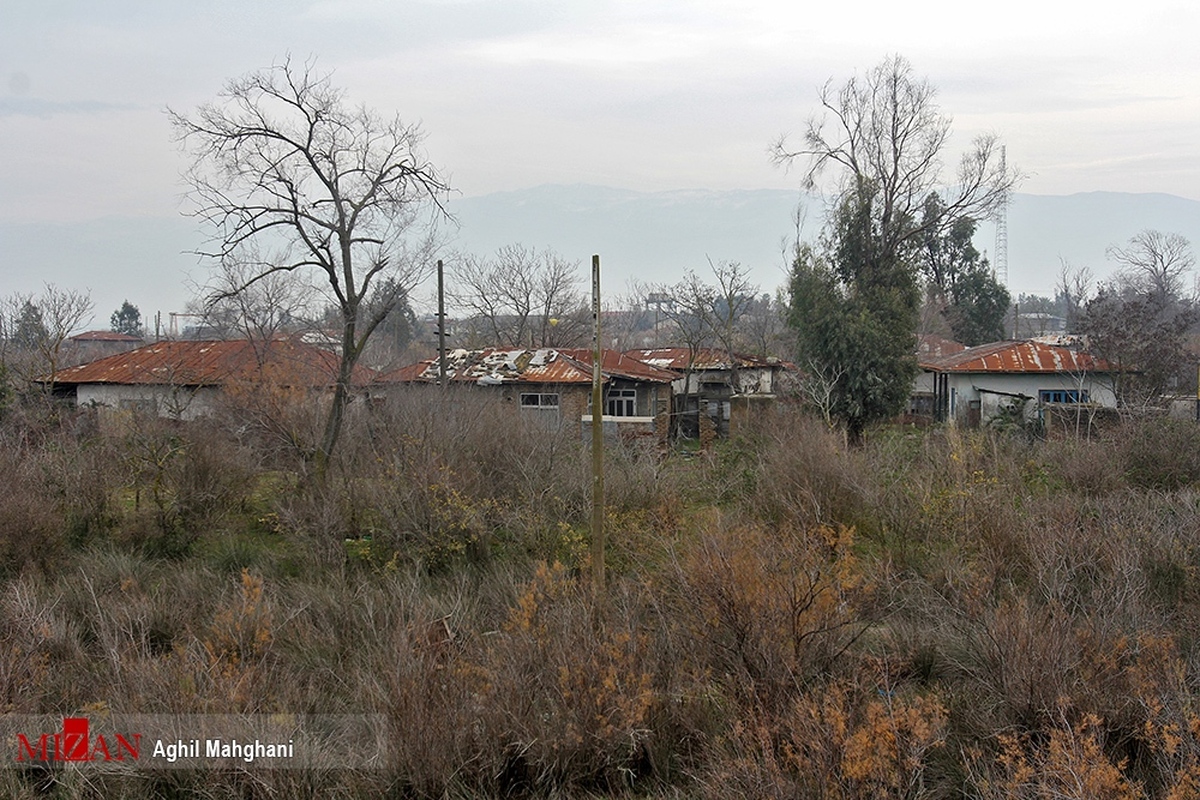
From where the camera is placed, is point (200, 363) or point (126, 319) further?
point (126, 319)

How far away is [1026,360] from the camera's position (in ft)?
90.6

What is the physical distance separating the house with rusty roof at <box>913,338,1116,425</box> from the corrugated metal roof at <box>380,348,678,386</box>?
9.58 metres

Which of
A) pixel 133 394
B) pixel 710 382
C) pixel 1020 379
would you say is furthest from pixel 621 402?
pixel 133 394

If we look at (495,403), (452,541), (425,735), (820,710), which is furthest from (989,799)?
(495,403)

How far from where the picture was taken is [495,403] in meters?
16.1

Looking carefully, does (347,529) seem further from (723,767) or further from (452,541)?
(723,767)

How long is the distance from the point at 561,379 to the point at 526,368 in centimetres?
176

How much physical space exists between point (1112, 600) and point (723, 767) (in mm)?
4802

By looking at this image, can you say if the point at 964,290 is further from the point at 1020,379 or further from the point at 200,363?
the point at 200,363

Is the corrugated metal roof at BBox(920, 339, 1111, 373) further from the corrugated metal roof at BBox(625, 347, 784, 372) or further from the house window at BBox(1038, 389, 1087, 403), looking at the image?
the corrugated metal roof at BBox(625, 347, 784, 372)

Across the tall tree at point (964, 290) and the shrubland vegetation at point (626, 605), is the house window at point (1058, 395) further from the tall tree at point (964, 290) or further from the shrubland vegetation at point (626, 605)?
the tall tree at point (964, 290)

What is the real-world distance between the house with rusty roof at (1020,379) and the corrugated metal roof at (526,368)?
31.4 feet

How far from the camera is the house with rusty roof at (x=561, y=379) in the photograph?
87.1 ft

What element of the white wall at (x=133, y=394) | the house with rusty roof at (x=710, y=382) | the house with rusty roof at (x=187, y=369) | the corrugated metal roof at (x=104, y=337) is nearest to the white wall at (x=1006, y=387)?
the house with rusty roof at (x=710, y=382)
